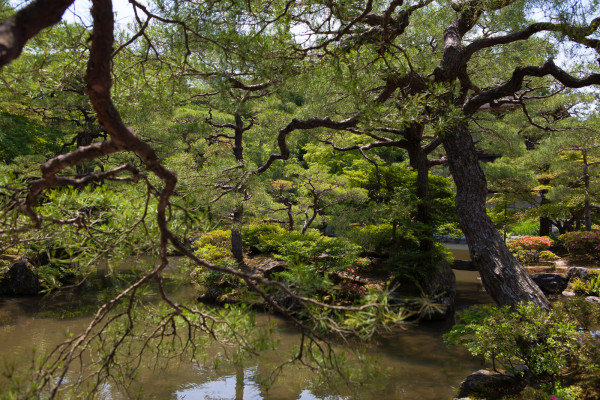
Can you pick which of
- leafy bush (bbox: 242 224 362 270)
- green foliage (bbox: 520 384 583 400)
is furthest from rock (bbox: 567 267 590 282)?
green foliage (bbox: 520 384 583 400)

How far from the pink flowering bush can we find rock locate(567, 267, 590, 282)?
168cm

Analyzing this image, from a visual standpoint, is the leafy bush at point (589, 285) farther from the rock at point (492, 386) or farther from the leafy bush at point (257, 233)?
the leafy bush at point (257, 233)

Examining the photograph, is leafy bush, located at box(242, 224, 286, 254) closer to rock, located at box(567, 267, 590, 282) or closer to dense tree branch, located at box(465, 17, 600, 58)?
rock, located at box(567, 267, 590, 282)

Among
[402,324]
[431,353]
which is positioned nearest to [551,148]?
[431,353]

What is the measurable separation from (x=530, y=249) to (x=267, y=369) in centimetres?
809

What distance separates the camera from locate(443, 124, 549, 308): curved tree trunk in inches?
164

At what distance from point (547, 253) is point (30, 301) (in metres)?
11.4

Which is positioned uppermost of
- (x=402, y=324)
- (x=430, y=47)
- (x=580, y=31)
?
(x=430, y=47)

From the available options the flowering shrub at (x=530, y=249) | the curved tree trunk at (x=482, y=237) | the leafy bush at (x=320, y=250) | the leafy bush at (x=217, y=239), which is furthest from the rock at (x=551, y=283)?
the leafy bush at (x=217, y=239)

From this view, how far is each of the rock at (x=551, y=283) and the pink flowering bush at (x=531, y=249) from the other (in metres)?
2.23

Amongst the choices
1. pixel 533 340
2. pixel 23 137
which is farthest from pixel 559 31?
pixel 23 137

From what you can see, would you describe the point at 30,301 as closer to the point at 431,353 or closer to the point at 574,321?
the point at 431,353

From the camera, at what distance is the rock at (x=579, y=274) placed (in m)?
8.07

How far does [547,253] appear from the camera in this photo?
1012 centimetres
